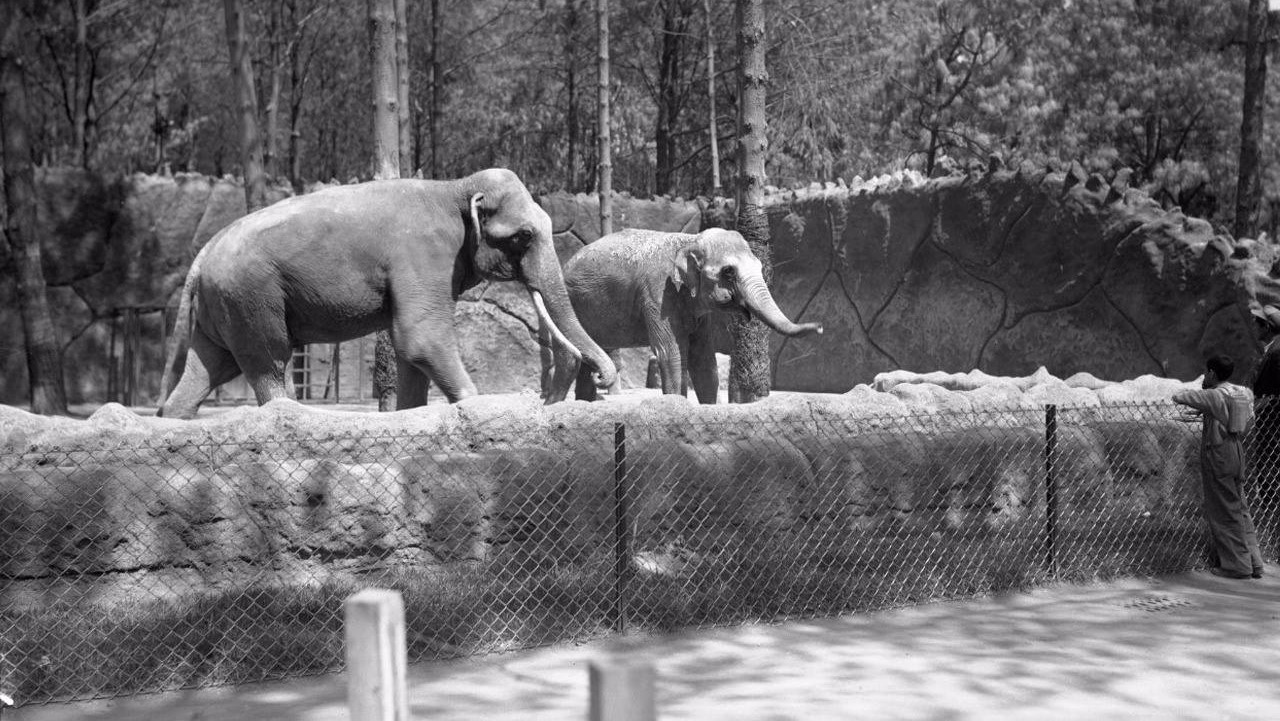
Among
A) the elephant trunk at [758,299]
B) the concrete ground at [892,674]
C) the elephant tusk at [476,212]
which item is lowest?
the concrete ground at [892,674]

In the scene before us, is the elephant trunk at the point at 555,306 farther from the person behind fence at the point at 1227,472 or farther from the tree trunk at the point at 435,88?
the tree trunk at the point at 435,88

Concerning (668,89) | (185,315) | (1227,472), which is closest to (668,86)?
(668,89)

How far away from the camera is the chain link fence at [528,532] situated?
5.20 meters

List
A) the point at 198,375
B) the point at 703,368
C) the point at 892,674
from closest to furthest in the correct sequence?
1. the point at 892,674
2. the point at 198,375
3. the point at 703,368

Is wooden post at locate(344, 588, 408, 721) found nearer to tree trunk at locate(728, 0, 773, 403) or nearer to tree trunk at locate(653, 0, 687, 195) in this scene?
tree trunk at locate(728, 0, 773, 403)

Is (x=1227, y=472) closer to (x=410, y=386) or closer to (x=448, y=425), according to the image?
(x=448, y=425)

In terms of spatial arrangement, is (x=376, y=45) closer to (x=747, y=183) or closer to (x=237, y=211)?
(x=747, y=183)

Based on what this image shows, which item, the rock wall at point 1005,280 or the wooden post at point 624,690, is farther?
the rock wall at point 1005,280

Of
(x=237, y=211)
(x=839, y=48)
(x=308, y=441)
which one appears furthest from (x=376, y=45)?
(x=839, y=48)

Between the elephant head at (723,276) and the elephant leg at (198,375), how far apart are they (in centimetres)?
343

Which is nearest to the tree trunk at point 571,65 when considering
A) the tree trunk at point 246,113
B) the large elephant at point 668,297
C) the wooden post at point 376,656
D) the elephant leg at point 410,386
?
the tree trunk at point 246,113

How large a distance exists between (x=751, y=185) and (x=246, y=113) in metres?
6.76

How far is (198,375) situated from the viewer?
29.2ft

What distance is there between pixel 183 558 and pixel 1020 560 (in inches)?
174
